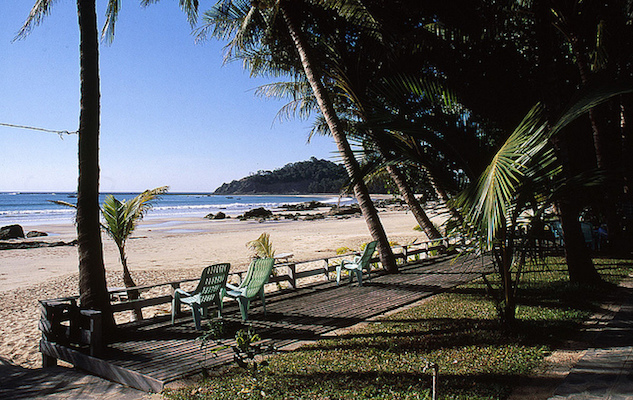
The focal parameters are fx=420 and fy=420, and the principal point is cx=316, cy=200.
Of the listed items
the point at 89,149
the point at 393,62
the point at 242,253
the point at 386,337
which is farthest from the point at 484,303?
the point at 242,253

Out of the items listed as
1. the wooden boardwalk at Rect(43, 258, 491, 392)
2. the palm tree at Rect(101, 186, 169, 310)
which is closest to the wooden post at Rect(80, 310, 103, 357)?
the wooden boardwalk at Rect(43, 258, 491, 392)

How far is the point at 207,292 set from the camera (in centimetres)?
559

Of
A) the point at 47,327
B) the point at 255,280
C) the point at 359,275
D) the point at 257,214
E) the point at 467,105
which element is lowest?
the point at 47,327

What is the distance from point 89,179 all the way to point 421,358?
4.51 m

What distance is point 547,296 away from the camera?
235 inches

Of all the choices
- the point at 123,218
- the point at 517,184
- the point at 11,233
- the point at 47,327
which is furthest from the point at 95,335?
the point at 11,233

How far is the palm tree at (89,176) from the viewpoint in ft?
17.2

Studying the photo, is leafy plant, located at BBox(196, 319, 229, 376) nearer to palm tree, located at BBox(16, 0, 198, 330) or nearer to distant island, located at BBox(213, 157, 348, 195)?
palm tree, located at BBox(16, 0, 198, 330)

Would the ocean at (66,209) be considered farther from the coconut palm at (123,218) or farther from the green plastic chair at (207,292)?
the green plastic chair at (207,292)

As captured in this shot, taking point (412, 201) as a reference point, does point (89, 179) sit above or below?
above

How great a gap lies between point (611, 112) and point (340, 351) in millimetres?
12683

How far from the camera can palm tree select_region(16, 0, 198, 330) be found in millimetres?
5254

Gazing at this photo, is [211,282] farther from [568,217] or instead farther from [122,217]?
[568,217]

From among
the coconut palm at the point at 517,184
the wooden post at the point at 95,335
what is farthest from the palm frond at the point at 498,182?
the wooden post at the point at 95,335
